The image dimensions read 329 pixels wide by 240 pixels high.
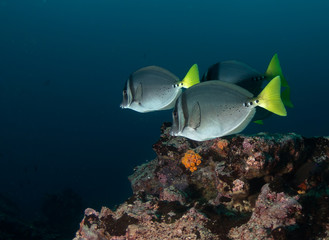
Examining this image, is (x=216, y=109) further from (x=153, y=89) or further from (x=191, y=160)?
(x=191, y=160)

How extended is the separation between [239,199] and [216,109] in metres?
1.42

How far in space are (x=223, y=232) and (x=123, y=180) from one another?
37097 mm

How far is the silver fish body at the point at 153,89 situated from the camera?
325cm

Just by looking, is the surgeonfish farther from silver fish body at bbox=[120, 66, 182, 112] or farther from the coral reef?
the coral reef

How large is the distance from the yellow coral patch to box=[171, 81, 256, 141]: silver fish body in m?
1.80

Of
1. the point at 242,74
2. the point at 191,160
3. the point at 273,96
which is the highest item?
the point at 242,74

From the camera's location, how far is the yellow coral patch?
4.26 meters

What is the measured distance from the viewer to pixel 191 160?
4.29 meters

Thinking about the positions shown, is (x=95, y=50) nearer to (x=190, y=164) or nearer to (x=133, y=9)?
(x=133, y=9)

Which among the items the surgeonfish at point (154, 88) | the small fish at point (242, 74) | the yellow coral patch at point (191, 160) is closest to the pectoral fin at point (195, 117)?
the surgeonfish at point (154, 88)

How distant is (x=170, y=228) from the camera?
260 cm

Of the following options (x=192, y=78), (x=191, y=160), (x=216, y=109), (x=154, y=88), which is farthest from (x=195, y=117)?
(x=191, y=160)

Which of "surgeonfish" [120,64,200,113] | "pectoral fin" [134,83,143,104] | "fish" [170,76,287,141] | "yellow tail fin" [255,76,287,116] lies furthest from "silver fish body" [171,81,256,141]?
"pectoral fin" [134,83,143,104]

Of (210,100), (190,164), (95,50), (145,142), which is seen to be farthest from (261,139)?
(95,50)
